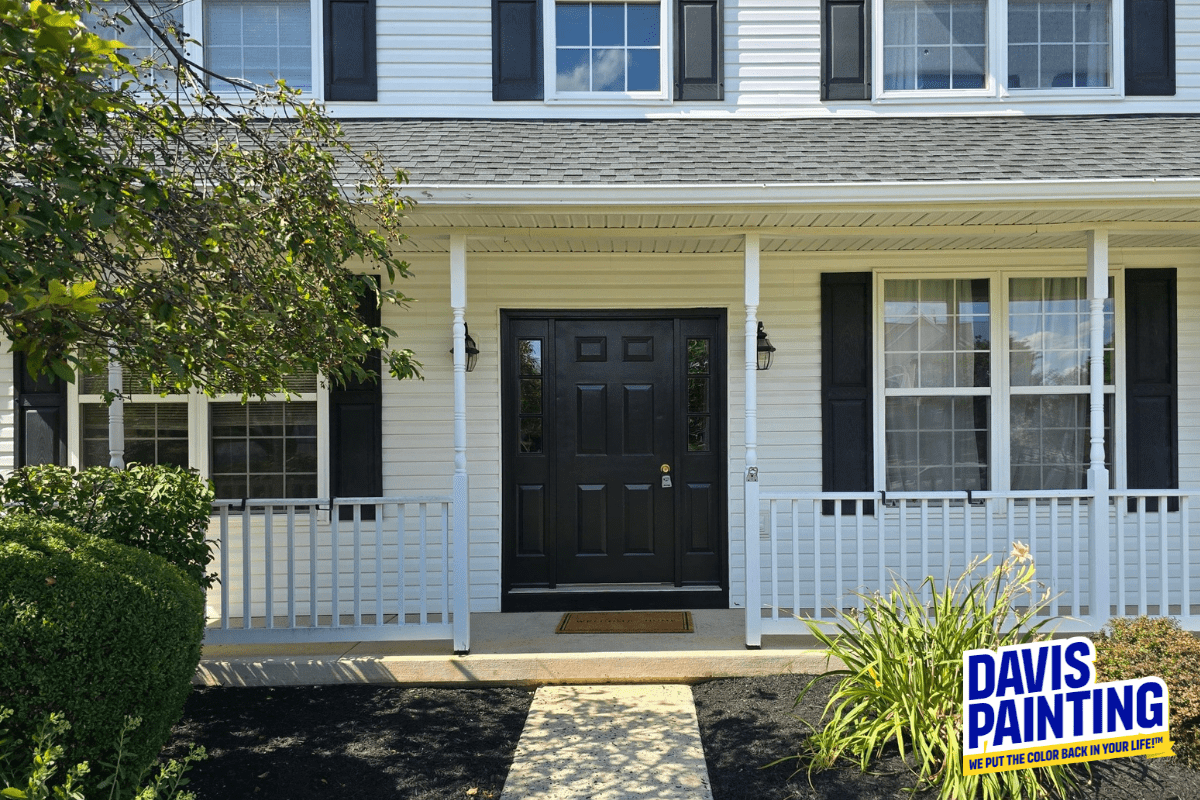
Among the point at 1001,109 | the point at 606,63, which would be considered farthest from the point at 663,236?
the point at 1001,109

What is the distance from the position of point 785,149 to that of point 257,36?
151 inches

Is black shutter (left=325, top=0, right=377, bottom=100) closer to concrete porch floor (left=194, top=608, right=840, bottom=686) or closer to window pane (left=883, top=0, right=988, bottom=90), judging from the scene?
window pane (left=883, top=0, right=988, bottom=90)

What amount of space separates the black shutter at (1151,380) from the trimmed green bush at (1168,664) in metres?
2.38

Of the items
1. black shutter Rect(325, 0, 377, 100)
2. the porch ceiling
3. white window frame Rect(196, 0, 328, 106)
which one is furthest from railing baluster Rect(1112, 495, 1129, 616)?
white window frame Rect(196, 0, 328, 106)

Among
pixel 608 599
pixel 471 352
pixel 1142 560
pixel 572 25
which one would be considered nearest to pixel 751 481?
pixel 608 599

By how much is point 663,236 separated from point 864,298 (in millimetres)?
1626

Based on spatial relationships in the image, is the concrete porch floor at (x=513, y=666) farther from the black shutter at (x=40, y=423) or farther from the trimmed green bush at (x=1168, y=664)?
the black shutter at (x=40, y=423)

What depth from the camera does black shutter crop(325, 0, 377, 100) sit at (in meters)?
5.76

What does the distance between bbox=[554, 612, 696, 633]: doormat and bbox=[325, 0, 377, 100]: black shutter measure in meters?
3.94

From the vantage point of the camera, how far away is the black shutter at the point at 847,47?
5754 millimetres

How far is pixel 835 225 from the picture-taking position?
490 centimetres

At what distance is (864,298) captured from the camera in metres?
5.65

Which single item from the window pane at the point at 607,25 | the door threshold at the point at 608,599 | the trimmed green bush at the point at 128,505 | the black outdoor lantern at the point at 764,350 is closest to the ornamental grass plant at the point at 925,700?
the door threshold at the point at 608,599

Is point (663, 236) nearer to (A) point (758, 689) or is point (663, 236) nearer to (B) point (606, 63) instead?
(B) point (606, 63)
